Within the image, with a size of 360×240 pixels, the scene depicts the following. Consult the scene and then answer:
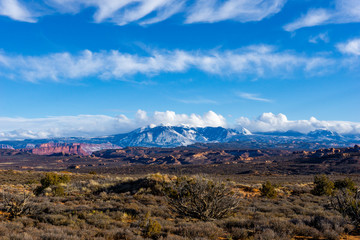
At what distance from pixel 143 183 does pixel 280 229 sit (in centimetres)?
1612

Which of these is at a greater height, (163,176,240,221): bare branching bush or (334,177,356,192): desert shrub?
(163,176,240,221): bare branching bush

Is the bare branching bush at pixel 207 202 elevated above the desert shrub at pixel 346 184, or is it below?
above

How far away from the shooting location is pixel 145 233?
9219mm

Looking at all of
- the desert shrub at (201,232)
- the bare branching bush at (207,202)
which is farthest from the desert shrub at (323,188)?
the desert shrub at (201,232)

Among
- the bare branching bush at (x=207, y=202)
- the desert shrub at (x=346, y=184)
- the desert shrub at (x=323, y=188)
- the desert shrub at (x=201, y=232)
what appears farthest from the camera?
the desert shrub at (x=346, y=184)

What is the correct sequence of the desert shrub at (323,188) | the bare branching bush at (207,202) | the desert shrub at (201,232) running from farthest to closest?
the desert shrub at (323,188)
the bare branching bush at (207,202)
the desert shrub at (201,232)

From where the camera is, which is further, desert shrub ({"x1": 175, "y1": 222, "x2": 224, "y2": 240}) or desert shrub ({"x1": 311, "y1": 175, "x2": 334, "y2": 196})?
desert shrub ({"x1": 311, "y1": 175, "x2": 334, "y2": 196})

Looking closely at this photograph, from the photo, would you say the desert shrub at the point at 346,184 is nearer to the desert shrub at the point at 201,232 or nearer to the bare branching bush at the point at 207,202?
the bare branching bush at the point at 207,202

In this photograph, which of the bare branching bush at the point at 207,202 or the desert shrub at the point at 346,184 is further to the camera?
the desert shrub at the point at 346,184

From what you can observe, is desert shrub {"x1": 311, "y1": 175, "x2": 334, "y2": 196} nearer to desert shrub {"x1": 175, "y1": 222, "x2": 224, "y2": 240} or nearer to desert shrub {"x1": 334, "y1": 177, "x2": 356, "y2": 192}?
desert shrub {"x1": 334, "y1": 177, "x2": 356, "y2": 192}

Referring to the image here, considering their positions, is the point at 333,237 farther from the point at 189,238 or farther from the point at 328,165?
the point at 328,165

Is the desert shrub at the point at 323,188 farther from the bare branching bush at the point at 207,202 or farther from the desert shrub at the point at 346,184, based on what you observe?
the bare branching bush at the point at 207,202

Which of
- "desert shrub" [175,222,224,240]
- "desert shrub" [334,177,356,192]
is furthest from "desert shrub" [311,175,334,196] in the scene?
"desert shrub" [175,222,224,240]

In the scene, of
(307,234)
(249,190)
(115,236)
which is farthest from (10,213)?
(249,190)
